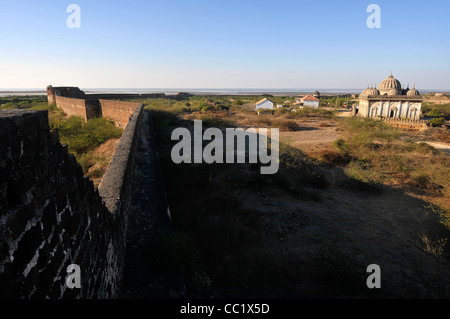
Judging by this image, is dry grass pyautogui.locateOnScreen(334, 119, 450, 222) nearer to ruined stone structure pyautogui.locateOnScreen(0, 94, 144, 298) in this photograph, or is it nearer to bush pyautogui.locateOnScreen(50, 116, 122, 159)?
ruined stone structure pyautogui.locateOnScreen(0, 94, 144, 298)

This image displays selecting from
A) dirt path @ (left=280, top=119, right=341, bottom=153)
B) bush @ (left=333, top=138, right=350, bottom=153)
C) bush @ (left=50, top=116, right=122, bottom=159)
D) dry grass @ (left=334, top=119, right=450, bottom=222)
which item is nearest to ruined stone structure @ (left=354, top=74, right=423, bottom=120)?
dirt path @ (left=280, top=119, right=341, bottom=153)

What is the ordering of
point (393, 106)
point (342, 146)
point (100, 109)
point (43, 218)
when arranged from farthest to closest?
point (393, 106) → point (100, 109) → point (342, 146) → point (43, 218)

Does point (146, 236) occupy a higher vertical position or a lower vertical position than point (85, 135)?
lower

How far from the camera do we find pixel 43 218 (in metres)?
1.38

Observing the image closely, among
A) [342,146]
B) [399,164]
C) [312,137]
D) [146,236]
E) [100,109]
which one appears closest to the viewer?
[146,236]

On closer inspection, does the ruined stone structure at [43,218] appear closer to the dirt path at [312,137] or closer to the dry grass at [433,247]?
the dry grass at [433,247]

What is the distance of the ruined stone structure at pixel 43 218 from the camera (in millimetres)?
1106

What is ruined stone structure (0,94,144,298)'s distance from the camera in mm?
1106

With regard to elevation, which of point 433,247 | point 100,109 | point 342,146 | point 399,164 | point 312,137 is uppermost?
point 100,109

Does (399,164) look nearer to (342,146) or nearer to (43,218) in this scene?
(342,146)

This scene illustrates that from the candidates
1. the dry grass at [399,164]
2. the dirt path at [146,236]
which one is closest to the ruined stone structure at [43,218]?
the dirt path at [146,236]

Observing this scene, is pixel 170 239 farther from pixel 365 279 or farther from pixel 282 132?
pixel 282 132

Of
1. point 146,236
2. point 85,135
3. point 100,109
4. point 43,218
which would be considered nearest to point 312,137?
point 100,109
